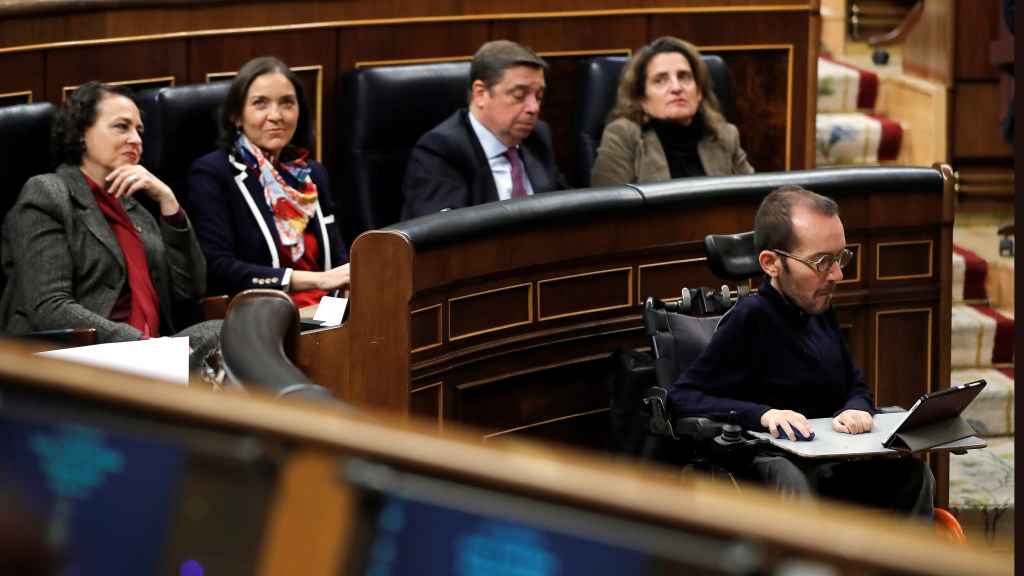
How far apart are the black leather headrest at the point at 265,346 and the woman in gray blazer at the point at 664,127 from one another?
2468mm

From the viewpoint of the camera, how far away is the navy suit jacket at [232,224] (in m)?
3.94

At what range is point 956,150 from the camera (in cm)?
600

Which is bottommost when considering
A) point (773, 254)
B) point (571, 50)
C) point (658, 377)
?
point (658, 377)

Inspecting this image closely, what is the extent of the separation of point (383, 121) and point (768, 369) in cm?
179

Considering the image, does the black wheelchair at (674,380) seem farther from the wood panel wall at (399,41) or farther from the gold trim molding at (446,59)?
the gold trim molding at (446,59)

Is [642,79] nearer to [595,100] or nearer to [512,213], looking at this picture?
[595,100]

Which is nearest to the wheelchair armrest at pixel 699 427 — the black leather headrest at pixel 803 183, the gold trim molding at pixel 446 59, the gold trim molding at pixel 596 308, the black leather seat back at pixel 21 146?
the gold trim molding at pixel 596 308

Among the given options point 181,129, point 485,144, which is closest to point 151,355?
point 181,129

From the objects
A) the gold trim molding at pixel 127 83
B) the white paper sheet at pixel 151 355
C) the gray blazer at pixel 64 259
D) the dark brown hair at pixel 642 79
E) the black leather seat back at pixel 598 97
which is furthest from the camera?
the black leather seat back at pixel 598 97

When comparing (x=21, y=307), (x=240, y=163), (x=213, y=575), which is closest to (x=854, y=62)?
(x=240, y=163)

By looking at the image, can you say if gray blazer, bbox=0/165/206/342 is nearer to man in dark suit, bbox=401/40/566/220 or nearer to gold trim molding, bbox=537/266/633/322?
man in dark suit, bbox=401/40/566/220

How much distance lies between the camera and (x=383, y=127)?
460 centimetres

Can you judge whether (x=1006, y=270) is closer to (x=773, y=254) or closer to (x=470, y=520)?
(x=773, y=254)

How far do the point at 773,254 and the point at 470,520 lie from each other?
246cm
